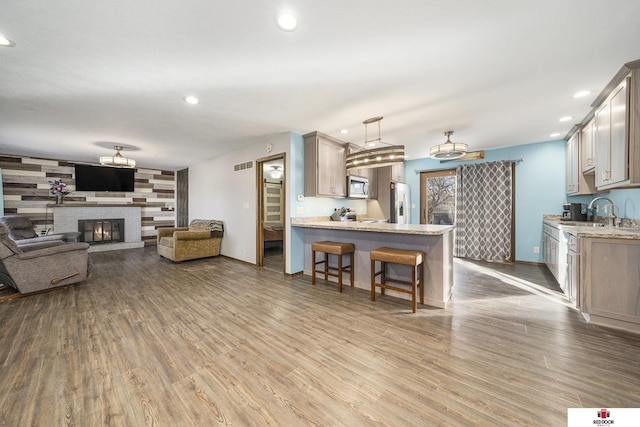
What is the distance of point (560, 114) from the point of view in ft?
11.3

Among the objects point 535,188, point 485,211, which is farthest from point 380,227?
point 535,188

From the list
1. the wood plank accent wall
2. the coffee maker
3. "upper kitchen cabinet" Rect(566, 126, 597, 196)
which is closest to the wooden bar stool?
"upper kitchen cabinet" Rect(566, 126, 597, 196)

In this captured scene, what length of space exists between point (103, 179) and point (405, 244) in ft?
26.6

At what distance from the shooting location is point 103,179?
6789mm

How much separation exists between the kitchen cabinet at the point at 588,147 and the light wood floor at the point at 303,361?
1909 millimetres

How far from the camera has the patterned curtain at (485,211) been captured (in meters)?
5.14

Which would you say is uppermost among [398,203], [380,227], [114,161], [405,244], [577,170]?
[114,161]

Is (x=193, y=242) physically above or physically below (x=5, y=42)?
below

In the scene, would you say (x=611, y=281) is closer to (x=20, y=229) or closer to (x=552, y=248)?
(x=552, y=248)

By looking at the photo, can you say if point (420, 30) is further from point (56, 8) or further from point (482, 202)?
point (482, 202)

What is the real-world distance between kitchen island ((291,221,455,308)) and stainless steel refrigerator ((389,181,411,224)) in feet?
7.21

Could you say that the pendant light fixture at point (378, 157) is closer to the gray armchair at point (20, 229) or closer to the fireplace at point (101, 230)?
the gray armchair at point (20, 229)

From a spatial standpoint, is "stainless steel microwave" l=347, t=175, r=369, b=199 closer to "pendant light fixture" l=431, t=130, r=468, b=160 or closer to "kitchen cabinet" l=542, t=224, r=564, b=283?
"pendant light fixture" l=431, t=130, r=468, b=160

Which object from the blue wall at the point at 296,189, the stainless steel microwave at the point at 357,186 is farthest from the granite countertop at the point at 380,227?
the stainless steel microwave at the point at 357,186
